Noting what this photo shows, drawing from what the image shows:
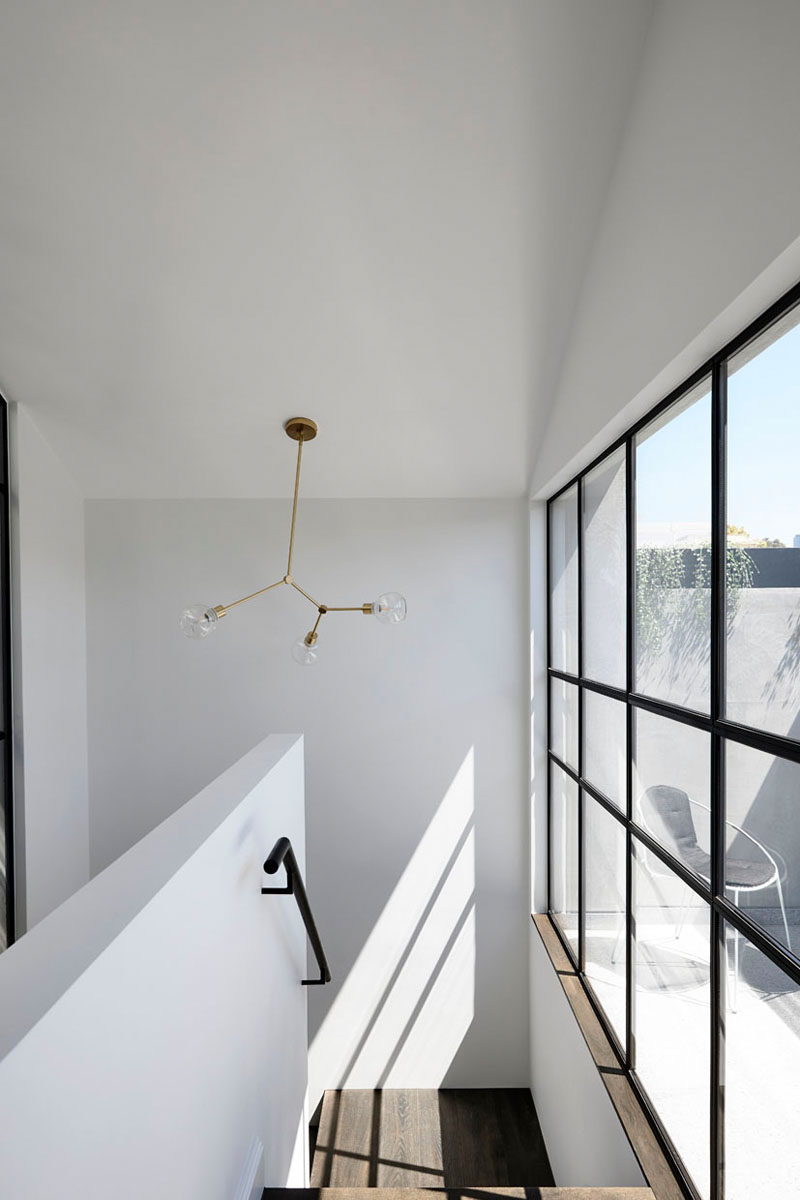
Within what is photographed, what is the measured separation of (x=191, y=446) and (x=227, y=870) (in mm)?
2347

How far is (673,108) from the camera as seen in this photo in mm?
1773

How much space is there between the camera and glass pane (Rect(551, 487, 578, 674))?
3344 mm

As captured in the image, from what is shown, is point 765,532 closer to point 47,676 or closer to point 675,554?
point 675,554

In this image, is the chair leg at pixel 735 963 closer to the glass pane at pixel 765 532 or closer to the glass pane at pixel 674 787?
the glass pane at pixel 674 787

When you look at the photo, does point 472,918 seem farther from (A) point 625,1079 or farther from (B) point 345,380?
(B) point 345,380

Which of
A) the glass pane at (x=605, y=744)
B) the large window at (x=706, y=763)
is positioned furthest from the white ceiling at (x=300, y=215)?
the glass pane at (x=605, y=744)

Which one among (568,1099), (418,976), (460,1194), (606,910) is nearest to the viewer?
(460,1194)

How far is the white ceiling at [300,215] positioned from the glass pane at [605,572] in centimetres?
55

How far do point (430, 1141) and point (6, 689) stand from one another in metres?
2.88

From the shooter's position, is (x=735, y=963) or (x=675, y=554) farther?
(x=675, y=554)

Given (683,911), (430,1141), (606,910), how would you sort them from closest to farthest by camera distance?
(683,911) < (606,910) < (430,1141)

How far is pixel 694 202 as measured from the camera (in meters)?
1.67

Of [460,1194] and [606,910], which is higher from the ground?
[606,910]

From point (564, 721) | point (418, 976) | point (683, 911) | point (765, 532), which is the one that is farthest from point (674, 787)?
point (418, 976)
